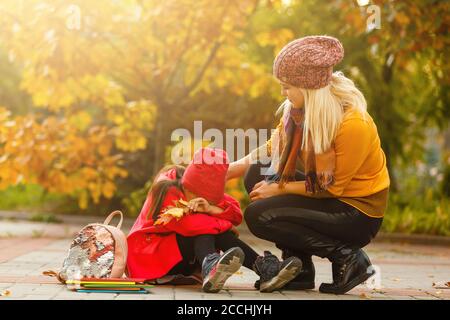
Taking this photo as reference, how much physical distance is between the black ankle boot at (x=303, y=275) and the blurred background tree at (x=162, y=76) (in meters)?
3.91

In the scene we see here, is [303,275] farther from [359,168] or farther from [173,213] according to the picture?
[173,213]

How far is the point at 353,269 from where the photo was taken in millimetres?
4613

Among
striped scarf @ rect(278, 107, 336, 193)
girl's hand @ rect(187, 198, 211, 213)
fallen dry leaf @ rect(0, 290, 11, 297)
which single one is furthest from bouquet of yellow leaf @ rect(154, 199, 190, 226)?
fallen dry leaf @ rect(0, 290, 11, 297)

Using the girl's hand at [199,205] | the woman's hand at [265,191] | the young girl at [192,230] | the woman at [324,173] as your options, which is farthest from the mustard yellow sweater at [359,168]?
the girl's hand at [199,205]

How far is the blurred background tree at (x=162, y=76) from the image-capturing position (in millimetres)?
9148

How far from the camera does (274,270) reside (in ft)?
15.0

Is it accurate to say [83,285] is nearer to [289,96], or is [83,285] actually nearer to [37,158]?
[289,96]

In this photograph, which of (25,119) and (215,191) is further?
(25,119)

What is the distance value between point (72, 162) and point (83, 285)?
551 centimetres

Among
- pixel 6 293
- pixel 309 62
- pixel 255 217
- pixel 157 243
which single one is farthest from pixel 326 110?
pixel 6 293

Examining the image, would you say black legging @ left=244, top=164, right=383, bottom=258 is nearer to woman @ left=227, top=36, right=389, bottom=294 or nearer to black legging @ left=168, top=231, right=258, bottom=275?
woman @ left=227, top=36, right=389, bottom=294

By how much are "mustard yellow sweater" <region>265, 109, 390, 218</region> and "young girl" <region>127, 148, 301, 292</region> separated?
54 centimetres

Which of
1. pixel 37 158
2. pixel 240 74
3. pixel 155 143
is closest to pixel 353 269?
pixel 37 158

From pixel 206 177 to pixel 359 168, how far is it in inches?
34.4
